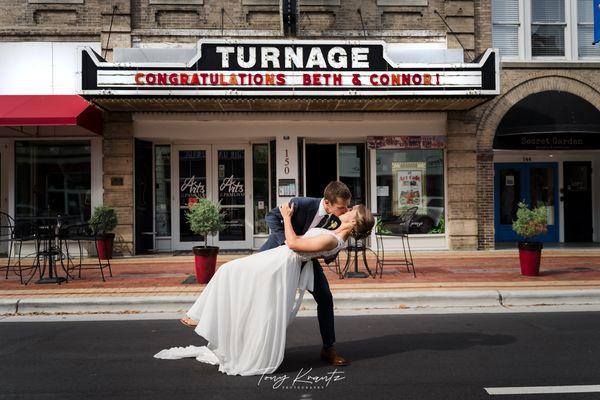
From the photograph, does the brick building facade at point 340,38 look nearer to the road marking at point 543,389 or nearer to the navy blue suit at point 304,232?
the navy blue suit at point 304,232

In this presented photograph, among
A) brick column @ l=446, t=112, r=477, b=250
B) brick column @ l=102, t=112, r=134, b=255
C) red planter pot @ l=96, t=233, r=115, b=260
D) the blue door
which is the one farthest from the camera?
the blue door

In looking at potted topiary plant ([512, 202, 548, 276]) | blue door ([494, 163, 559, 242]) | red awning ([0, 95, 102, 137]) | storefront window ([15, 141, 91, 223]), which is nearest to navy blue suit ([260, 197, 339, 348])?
potted topiary plant ([512, 202, 548, 276])

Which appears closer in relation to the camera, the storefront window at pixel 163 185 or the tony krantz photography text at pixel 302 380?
the tony krantz photography text at pixel 302 380

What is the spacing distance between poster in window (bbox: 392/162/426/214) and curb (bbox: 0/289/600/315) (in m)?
5.68

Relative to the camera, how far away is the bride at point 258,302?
453 centimetres

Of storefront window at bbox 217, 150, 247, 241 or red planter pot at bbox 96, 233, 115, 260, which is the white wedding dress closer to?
red planter pot at bbox 96, 233, 115, 260

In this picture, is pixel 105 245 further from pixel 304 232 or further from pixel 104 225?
pixel 304 232

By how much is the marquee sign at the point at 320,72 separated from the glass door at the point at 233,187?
8.73 ft

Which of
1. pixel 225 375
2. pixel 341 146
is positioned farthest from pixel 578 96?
pixel 225 375

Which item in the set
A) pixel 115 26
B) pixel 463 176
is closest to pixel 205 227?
pixel 115 26

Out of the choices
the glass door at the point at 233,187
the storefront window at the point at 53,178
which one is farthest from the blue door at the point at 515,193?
the storefront window at the point at 53,178

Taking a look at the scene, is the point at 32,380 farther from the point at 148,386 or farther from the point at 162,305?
the point at 162,305

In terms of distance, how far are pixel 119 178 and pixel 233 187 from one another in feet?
9.10

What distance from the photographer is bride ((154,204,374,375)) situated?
14.9 feet
